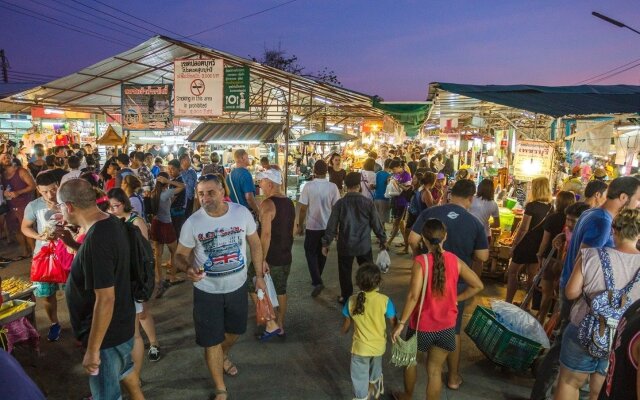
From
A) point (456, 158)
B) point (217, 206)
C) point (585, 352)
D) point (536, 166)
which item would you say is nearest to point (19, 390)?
point (217, 206)

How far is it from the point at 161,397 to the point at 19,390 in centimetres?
290

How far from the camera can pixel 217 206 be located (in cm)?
354

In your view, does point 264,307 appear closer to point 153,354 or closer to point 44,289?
point 153,354

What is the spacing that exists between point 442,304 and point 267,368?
2.15 metres

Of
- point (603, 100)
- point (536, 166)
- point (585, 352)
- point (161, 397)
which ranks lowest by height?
point (161, 397)

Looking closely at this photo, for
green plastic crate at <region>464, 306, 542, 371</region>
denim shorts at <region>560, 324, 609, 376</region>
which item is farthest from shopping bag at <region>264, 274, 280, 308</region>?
denim shorts at <region>560, 324, 609, 376</region>

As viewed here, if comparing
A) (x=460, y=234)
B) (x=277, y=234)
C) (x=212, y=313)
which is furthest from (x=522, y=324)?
(x=212, y=313)

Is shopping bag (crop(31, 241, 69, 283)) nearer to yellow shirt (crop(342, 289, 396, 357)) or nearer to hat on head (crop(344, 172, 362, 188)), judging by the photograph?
yellow shirt (crop(342, 289, 396, 357))

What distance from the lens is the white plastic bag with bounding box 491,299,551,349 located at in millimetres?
4188

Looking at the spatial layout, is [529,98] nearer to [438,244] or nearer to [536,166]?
[536,166]

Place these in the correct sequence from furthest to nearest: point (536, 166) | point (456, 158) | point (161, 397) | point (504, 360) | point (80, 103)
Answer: point (456, 158) < point (80, 103) < point (536, 166) < point (504, 360) < point (161, 397)

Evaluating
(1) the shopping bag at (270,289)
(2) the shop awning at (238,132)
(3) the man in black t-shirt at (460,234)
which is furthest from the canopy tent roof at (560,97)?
(2) the shop awning at (238,132)

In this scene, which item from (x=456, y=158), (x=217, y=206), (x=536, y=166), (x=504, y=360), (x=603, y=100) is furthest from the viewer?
(x=456, y=158)

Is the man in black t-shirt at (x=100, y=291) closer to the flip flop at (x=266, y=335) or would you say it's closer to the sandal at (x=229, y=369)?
the sandal at (x=229, y=369)
